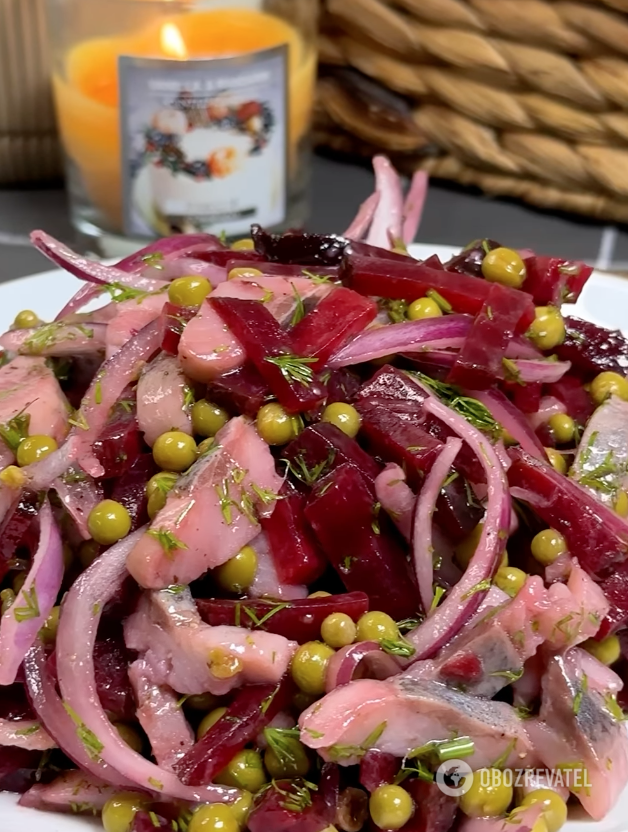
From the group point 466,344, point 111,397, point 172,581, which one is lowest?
point 172,581

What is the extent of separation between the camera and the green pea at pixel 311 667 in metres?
1.49

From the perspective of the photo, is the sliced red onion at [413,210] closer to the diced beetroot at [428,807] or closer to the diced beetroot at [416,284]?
the diced beetroot at [416,284]

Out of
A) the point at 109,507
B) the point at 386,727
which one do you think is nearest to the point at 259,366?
the point at 109,507

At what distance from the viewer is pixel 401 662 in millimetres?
1532

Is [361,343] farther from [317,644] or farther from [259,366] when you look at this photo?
[317,644]

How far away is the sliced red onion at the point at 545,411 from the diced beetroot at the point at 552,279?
0.24m

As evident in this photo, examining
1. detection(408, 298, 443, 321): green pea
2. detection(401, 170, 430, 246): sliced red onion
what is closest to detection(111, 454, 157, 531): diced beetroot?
detection(408, 298, 443, 321): green pea

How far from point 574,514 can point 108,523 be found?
0.77 meters

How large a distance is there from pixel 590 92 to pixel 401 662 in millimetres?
2511

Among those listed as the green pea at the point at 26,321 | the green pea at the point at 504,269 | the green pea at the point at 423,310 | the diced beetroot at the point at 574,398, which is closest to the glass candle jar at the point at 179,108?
the green pea at the point at 26,321

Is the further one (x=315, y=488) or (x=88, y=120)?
(x=88, y=120)

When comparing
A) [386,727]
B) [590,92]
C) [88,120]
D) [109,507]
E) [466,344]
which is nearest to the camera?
[386,727]

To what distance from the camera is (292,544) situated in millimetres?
1614

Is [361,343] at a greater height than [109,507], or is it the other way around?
[361,343]
